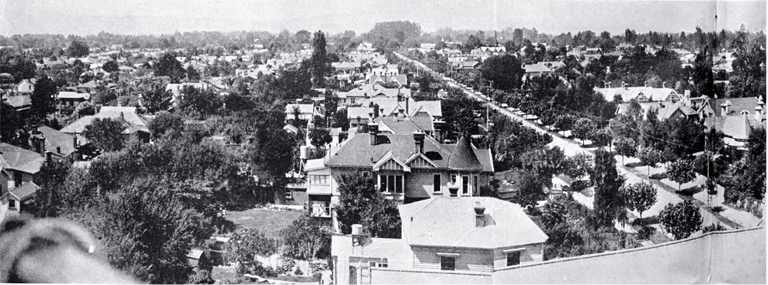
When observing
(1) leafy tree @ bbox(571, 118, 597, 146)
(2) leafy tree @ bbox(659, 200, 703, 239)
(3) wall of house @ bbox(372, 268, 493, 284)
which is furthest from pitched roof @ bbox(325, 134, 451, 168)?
(2) leafy tree @ bbox(659, 200, 703, 239)

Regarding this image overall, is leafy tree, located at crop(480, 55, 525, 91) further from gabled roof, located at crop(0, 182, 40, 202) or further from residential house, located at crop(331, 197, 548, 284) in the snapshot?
gabled roof, located at crop(0, 182, 40, 202)

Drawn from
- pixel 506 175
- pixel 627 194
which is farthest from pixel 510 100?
pixel 627 194

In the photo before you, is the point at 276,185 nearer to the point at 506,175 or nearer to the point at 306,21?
the point at 306,21

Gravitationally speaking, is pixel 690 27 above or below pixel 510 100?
above

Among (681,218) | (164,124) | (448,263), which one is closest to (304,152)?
(164,124)

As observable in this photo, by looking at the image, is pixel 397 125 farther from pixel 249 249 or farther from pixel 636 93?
pixel 636 93

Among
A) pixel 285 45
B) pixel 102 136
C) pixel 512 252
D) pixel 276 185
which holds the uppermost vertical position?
pixel 285 45

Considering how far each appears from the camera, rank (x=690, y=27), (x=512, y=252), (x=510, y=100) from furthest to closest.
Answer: (x=510, y=100) < (x=690, y=27) < (x=512, y=252)
